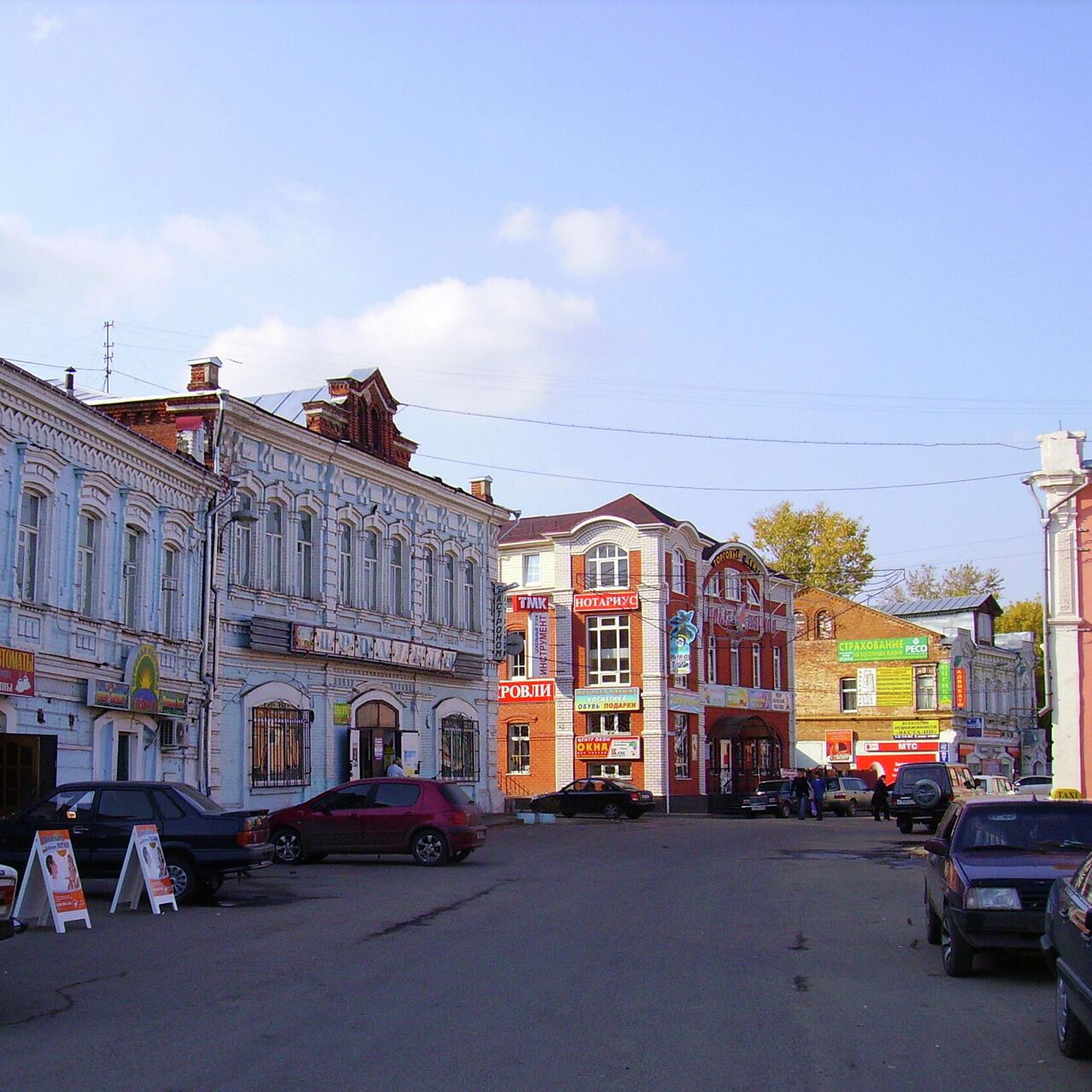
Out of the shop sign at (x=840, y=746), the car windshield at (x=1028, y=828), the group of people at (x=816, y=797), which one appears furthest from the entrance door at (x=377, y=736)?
the shop sign at (x=840, y=746)

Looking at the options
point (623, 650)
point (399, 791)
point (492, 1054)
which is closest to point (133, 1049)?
point (492, 1054)

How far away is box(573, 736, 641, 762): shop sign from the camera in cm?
5391

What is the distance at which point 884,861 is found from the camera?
2602cm

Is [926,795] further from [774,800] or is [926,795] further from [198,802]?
[198,802]

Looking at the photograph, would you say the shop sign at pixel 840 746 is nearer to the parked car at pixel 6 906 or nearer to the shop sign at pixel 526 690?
the shop sign at pixel 526 690

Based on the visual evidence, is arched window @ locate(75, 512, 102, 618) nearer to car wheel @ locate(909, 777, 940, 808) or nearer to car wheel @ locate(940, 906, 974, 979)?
car wheel @ locate(940, 906, 974, 979)

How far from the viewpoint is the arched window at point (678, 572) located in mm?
55875

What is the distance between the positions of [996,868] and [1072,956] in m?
3.27

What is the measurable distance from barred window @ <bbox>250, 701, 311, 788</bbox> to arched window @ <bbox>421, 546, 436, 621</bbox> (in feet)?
23.9

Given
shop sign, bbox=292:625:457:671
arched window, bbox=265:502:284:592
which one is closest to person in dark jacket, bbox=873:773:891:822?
shop sign, bbox=292:625:457:671

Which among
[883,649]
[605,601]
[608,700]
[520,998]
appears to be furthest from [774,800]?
[520,998]

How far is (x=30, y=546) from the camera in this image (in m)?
24.0

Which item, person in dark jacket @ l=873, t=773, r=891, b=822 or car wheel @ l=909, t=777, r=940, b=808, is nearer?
car wheel @ l=909, t=777, r=940, b=808

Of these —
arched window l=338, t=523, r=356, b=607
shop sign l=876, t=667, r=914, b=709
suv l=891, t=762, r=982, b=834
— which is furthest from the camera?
shop sign l=876, t=667, r=914, b=709
